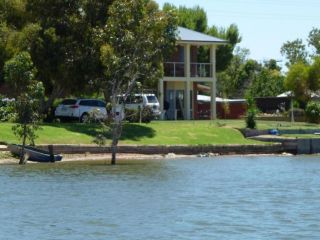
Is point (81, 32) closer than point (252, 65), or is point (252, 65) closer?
point (81, 32)

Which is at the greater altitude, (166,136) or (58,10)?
(58,10)

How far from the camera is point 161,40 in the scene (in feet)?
144

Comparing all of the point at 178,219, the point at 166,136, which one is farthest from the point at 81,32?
the point at 178,219

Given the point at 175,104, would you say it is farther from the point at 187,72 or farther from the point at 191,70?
the point at 187,72

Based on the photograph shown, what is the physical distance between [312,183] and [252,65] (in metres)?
82.6

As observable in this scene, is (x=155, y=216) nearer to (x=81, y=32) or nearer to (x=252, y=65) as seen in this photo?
(x=81, y=32)

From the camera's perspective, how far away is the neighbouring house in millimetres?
67750

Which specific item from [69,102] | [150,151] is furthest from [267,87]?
[150,151]

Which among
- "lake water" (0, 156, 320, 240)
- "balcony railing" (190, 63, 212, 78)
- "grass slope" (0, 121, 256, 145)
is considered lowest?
"lake water" (0, 156, 320, 240)

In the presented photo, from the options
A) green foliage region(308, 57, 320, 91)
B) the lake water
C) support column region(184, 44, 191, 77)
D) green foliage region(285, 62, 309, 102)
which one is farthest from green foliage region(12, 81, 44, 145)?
green foliage region(308, 57, 320, 91)

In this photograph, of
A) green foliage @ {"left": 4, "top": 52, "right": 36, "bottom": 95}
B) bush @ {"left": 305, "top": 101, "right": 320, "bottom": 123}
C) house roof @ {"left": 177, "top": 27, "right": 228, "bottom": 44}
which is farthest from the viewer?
house roof @ {"left": 177, "top": 27, "right": 228, "bottom": 44}

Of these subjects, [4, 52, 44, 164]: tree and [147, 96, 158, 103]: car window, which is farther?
[147, 96, 158, 103]: car window

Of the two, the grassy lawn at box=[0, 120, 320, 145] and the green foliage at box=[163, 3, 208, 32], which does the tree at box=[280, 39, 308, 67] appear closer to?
the green foliage at box=[163, 3, 208, 32]

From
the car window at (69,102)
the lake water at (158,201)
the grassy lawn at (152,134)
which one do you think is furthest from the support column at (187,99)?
the lake water at (158,201)
